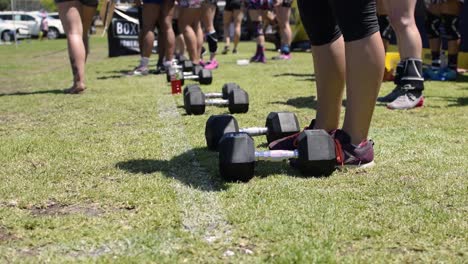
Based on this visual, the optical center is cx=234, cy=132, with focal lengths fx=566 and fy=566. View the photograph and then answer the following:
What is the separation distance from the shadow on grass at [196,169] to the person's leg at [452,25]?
4.88m

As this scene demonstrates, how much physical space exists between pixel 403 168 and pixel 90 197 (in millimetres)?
1473

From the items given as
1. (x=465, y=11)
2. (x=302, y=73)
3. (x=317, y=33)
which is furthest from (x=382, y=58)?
(x=465, y=11)

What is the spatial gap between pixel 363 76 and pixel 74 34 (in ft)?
14.2

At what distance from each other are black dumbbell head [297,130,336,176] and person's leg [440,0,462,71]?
5012 millimetres

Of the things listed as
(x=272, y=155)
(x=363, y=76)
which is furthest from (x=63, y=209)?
(x=363, y=76)

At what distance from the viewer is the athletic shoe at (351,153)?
106 inches

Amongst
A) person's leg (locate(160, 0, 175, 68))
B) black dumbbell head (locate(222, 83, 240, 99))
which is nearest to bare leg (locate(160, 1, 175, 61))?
person's leg (locate(160, 0, 175, 68))

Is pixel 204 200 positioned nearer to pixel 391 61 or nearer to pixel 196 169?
pixel 196 169

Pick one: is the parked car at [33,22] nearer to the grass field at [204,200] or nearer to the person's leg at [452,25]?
the person's leg at [452,25]

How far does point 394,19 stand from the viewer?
4551mm

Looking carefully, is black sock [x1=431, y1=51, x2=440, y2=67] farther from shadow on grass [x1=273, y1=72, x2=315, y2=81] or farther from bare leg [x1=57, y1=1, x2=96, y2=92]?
bare leg [x1=57, y1=1, x2=96, y2=92]

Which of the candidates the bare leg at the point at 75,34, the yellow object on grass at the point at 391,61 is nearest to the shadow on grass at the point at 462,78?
the yellow object on grass at the point at 391,61

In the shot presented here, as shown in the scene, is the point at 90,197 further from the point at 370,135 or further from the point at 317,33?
the point at 370,135

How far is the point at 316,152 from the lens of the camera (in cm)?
250
